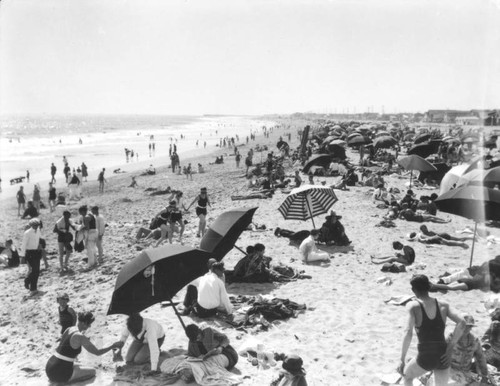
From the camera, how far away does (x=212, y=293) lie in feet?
23.0

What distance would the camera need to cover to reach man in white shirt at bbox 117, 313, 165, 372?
18.2 feet

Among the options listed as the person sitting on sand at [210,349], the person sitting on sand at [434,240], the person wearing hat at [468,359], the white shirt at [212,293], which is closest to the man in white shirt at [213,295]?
the white shirt at [212,293]

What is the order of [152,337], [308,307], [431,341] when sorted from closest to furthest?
[431,341], [152,337], [308,307]

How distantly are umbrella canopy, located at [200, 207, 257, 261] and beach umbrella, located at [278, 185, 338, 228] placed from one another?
308cm

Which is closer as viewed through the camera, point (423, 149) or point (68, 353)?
point (68, 353)

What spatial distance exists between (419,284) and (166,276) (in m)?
3.26

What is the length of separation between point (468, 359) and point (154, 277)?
12.8 feet

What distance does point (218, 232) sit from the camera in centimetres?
860

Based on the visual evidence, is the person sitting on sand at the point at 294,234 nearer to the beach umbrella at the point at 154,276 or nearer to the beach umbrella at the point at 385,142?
the beach umbrella at the point at 154,276

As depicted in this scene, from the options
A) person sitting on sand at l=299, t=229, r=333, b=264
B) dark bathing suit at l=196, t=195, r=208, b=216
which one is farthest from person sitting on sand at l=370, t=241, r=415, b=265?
dark bathing suit at l=196, t=195, r=208, b=216

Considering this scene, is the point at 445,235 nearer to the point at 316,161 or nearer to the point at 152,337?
the point at 316,161

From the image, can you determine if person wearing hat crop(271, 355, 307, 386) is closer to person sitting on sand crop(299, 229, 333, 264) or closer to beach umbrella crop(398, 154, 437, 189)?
person sitting on sand crop(299, 229, 333, 264)

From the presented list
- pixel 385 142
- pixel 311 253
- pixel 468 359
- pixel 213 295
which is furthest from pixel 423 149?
pixel 468 359

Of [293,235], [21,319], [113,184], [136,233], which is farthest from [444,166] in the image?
[113,184]
